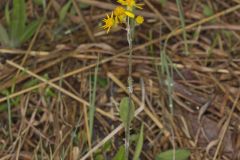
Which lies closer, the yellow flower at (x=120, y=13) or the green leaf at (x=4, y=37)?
the yellow flower at (x=120, y=13)

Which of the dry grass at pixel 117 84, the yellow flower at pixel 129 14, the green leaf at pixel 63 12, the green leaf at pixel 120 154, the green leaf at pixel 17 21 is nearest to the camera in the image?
the yellow flower at pixel 129 14

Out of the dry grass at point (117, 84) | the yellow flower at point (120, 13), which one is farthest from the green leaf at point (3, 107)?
the yellow flower at point (120, 13)

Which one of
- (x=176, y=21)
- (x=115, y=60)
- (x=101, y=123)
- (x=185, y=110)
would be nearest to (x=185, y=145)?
(x=185, y=110)

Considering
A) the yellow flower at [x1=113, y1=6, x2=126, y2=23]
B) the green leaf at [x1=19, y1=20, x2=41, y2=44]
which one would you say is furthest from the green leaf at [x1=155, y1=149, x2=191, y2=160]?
the green leaf at [x1=19, y1=20, x2=41, y2=44]

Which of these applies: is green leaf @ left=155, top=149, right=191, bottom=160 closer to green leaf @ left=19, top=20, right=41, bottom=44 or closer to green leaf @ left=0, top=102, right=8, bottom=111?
green leaf @ left=0, top=102, right=8, bottom=111

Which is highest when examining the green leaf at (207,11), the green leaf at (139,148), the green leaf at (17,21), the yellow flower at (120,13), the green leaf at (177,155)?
the yellow flower at (120,13)

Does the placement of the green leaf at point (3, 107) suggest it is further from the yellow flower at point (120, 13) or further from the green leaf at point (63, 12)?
the yellow flower at point (120, 13)
